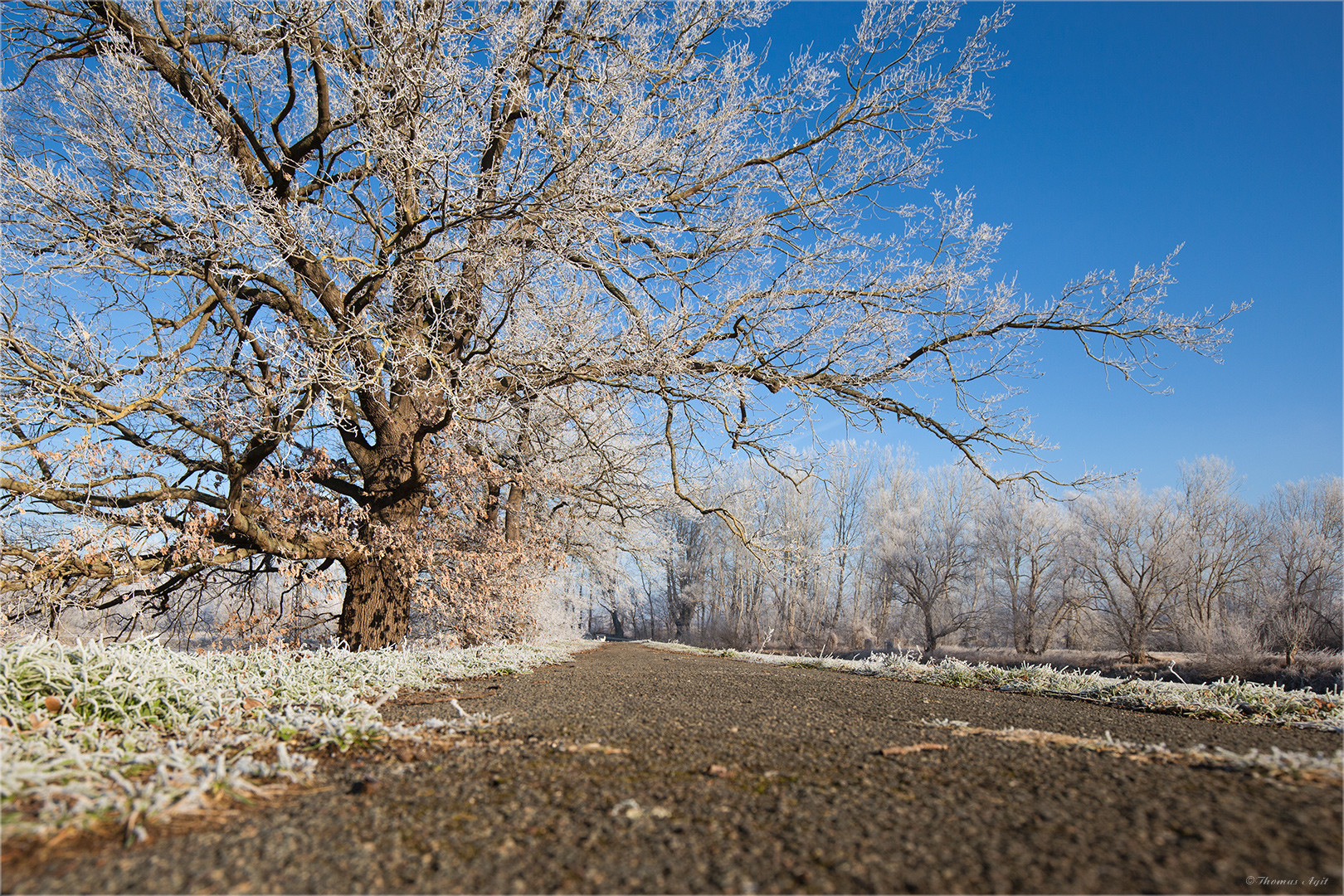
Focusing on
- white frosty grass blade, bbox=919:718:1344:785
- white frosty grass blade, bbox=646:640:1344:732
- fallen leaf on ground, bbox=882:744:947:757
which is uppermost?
white frosty grass blade, bbox=919:718:1344:785

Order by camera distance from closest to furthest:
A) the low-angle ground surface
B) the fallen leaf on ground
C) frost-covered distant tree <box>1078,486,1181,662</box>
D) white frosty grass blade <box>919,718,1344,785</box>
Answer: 1. the low-angle ground surface
2. white frosty grass blade <box>919,718,1344,785</box>
3. the fallen leaf on ground
4. frost-covered distant tree <box>1078,486,1181,662</box>

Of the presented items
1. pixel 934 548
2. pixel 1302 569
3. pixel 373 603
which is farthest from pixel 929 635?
pixel 373 603

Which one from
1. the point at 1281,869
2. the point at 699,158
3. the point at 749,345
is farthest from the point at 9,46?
the point at 1281,869

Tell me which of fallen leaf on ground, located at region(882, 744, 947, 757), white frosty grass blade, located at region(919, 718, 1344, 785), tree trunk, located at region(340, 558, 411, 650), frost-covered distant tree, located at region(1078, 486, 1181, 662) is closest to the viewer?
white frosty grass blade, located at region(919, 718, 1344, 785)

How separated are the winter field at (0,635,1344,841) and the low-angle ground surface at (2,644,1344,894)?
0.13m

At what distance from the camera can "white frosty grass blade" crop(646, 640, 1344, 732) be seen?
3465 mm

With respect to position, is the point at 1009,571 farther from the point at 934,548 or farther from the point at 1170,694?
the point at 1170,694

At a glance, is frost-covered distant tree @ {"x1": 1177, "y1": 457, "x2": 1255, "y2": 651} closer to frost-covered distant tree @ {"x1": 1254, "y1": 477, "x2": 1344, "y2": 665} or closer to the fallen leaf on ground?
frost-covered distant tree @ {"x1": 1254, "y1": 477, "x2": 1344, "y2": 665}

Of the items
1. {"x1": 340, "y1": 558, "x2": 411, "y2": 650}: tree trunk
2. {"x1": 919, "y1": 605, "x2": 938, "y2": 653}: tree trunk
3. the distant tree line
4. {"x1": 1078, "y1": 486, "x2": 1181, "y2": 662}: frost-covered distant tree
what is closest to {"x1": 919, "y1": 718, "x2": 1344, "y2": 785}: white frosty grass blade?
{"x1": 340, "y1": 558, "x2": 411, "y2": 650}: tree trunk

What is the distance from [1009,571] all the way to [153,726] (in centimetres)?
3036

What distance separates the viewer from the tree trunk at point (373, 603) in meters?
6.28

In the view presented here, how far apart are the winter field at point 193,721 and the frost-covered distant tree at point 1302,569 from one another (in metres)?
16.7

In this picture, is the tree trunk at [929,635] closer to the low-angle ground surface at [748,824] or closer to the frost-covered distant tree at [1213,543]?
the frost-covered distant tree at [1213,543]

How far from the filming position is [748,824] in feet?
5.03
